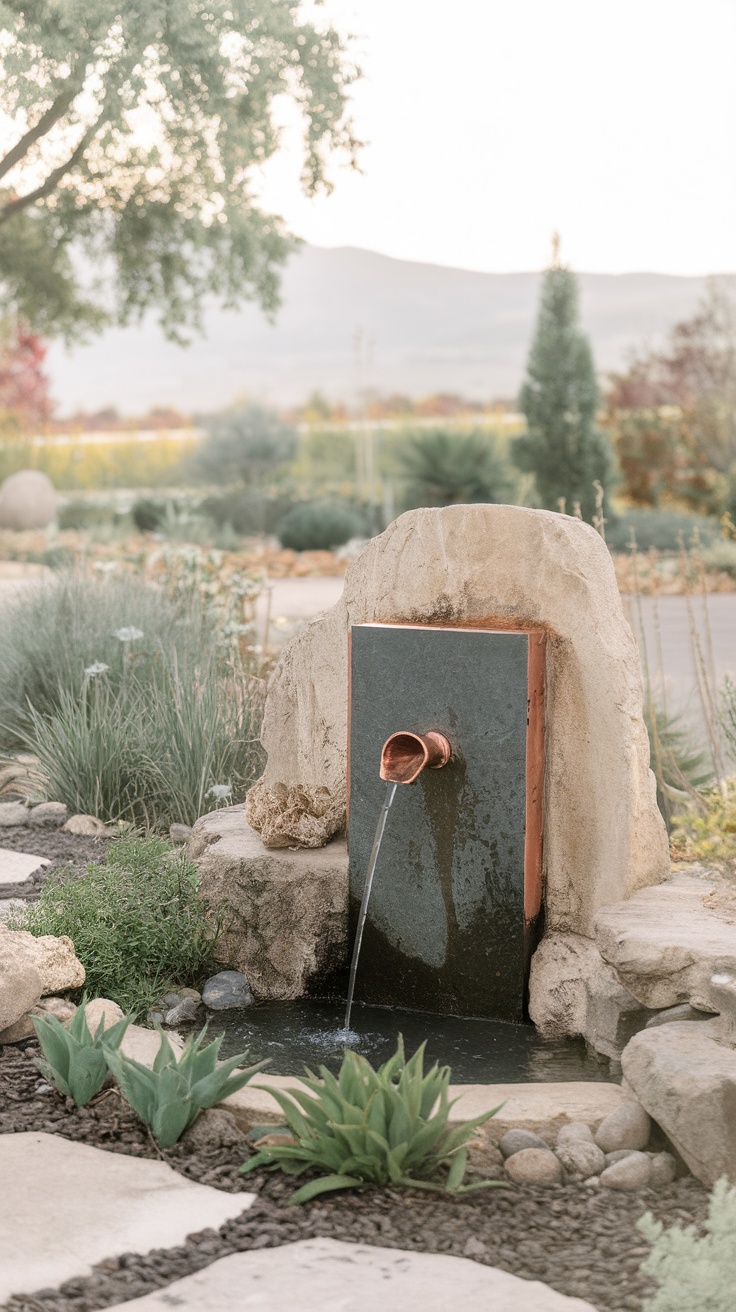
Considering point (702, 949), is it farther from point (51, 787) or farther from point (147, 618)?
point (147, 618)

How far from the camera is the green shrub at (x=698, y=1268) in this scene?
1905 mm

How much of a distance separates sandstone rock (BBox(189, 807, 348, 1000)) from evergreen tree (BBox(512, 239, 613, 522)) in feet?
49.1

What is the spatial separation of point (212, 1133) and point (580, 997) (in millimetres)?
1139

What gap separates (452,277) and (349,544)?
4179 inches

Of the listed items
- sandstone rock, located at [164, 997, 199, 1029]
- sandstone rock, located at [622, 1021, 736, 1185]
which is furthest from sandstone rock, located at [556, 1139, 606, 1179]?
sandstone rock, located at [164, 997, 199, 1029]

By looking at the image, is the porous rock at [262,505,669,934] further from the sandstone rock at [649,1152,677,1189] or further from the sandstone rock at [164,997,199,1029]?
the sandstone rock at [164,997,199,1029]

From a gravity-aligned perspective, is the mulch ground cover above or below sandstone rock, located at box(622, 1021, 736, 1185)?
below

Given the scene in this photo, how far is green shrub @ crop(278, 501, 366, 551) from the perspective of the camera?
1752 cm

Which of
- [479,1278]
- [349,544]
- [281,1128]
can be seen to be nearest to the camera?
[479,1278]

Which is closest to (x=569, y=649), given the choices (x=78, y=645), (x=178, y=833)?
(x=178, y=833)

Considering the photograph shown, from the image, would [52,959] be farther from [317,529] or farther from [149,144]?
[317,529]

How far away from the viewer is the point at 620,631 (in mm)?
3551

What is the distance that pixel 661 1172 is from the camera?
2605mm

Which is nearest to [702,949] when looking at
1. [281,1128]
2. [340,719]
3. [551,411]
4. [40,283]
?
[281,1128]
